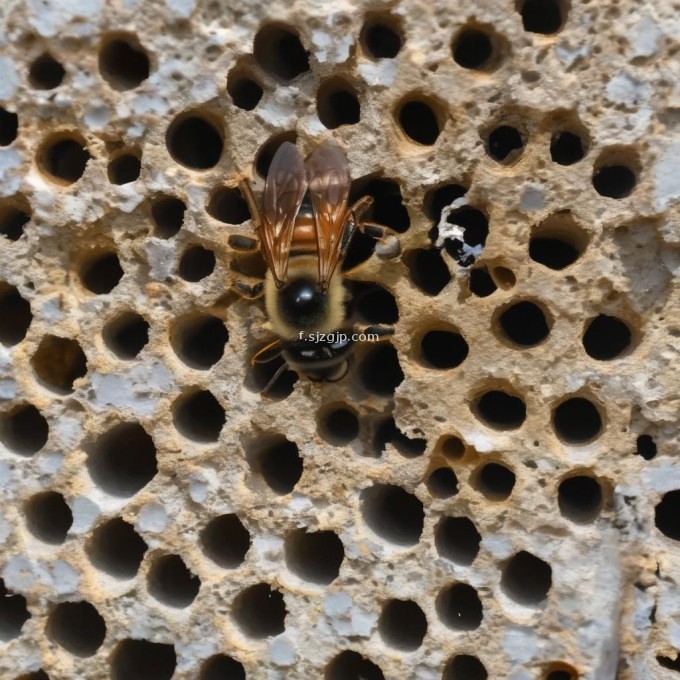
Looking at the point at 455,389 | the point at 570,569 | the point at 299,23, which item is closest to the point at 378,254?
the point at 455,389

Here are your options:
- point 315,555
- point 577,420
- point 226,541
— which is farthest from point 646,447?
point 226,541

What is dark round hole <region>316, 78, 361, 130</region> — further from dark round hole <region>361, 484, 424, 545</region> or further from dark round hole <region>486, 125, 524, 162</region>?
dark round hole <region>361, 484, 424, 545</region>

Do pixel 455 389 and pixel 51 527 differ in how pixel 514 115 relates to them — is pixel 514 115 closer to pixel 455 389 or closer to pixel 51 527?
pixel 455 389

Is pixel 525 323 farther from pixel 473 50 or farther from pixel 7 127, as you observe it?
pixel 7 127

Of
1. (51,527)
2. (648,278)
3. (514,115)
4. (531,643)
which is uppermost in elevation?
(514,115)

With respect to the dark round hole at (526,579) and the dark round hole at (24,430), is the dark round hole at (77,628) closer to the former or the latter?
the dark round hole at (24,430)

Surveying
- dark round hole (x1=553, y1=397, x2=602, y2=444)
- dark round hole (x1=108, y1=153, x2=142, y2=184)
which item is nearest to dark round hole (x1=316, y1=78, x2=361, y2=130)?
dark round hole (x1=108, y1=153, x2=142, y2=184)

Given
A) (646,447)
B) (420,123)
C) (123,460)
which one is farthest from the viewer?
(123,460)
